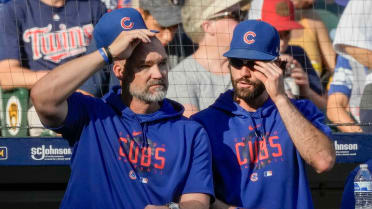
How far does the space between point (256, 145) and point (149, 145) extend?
0.54 m

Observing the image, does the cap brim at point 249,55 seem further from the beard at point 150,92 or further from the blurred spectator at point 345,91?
the blurred spectator at point 345,91

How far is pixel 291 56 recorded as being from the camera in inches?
217

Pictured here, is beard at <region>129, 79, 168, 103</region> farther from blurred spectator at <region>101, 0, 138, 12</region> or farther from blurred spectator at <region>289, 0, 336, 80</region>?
blurred spectator at <region>289, 0, 336, 80</region>

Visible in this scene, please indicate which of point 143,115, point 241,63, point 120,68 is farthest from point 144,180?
point 241,63

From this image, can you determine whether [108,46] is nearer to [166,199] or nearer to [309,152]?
[166,199]

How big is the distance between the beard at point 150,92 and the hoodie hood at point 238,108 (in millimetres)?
408

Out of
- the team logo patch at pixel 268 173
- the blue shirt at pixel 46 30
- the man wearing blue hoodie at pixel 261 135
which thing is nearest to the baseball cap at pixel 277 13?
the blue shirt at pixel 46 30

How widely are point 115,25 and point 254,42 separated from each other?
0.68m

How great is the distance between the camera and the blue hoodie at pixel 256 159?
326 centimetres

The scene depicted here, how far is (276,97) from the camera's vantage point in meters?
3.22

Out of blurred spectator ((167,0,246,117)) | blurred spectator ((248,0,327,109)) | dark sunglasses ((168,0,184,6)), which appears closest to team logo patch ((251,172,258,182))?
blurred spectator ((167,0,246,117))

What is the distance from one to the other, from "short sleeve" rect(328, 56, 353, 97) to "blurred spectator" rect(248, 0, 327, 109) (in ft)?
0.41

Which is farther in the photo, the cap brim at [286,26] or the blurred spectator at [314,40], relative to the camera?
the blurred spectator at [314,40]

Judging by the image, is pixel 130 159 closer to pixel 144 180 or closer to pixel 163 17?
pixel 144 180
